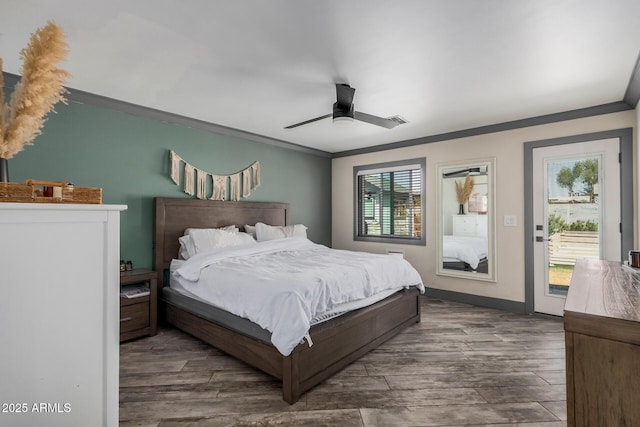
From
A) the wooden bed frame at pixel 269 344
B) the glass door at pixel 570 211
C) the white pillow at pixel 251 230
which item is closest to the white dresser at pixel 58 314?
the wooden bed frame at pixel 269 344

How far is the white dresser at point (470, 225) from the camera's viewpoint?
14.5 feet

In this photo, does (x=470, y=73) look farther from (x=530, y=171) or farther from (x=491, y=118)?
(x=530, y=171)

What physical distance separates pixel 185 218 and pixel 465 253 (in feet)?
13.0

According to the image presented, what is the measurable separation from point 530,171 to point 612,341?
361 cm

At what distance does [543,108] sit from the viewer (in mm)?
3570

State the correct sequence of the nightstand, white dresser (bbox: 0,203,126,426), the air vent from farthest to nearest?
the air vent < the nightstand < white dresser (bbox: 0,203,126,426)

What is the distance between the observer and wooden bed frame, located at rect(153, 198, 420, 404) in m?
2.25

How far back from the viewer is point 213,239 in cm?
371

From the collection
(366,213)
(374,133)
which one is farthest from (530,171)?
(366,213)

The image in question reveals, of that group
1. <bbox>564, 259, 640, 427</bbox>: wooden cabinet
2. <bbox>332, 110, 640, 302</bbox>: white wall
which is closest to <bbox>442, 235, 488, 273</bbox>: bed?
<bbox>332, 110, 640, 302</bbox>: white wall

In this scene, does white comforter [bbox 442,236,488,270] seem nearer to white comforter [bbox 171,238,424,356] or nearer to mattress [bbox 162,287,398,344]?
white comforter [bbox 171,238,424,356]

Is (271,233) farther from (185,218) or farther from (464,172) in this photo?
(464,172)

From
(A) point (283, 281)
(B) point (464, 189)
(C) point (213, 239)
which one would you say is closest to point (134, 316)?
(C) point (213, 239)

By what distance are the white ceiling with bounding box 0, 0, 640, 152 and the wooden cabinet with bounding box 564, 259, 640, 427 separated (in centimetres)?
175
